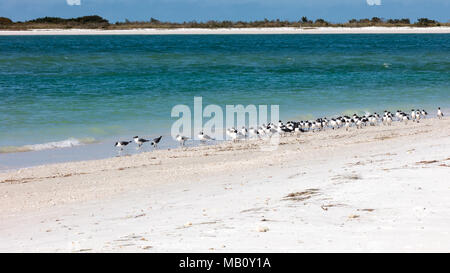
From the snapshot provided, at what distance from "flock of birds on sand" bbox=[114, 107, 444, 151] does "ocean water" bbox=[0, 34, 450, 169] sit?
43.0 inches

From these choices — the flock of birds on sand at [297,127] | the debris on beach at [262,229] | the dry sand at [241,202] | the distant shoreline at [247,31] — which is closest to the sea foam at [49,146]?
the flock of birds on sand at [297,127]

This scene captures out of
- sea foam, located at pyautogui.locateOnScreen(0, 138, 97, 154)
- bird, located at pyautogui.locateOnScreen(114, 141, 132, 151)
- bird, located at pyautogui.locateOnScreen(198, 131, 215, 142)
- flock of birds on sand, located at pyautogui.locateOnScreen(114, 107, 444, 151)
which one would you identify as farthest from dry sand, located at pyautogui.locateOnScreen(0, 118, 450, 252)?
sea foam, located at pyautogui.locateOnScreen(0, 138, 97, 154)

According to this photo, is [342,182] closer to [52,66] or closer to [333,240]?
[333,240]

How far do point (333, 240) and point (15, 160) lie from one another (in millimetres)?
11852

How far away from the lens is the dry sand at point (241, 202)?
688 cm

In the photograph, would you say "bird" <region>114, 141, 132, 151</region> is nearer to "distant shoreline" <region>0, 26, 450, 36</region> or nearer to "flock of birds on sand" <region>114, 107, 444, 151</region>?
"flock of birds on sand" <region>114, 107, 444, 151</region>

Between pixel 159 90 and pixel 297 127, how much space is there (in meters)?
14.6

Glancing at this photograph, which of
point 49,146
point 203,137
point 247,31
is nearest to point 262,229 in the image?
point 203,137

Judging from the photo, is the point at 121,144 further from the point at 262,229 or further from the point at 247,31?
the point at 247,31

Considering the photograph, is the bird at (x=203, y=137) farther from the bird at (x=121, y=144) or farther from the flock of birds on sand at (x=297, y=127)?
the bird at (x=121, y=144)

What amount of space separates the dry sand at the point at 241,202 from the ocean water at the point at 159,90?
4022 millimetres

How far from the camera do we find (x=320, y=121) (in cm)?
2148
